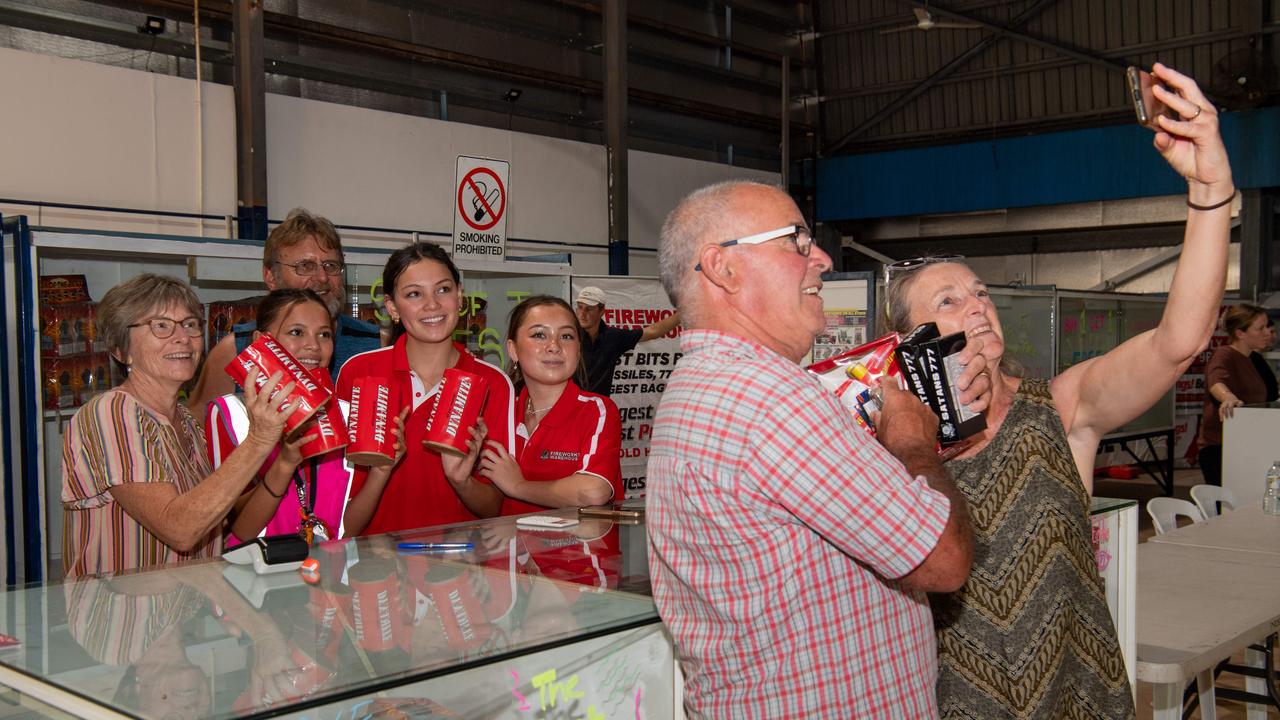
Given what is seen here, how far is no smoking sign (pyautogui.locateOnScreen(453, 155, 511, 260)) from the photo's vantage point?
5906 mm

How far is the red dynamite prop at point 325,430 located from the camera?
2180mm

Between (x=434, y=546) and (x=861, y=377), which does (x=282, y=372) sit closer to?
(x=434, y=546)

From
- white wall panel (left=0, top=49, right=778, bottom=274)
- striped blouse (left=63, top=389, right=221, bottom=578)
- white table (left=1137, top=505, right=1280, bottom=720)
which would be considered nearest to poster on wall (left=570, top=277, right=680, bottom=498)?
white wall panel (left=0, top=49, right=778, bottom=274)

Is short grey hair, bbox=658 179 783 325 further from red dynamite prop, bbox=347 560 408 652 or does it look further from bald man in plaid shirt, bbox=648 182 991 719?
red dynamite prop, bbox=347 560 408 652

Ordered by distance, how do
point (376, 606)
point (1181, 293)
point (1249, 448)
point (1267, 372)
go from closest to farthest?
point (376, 606), point (1181, 293), point (1249, 448), point (1267, 372)

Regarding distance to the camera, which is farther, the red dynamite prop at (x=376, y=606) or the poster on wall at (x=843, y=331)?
the poster on wall at (x=843, y=331)

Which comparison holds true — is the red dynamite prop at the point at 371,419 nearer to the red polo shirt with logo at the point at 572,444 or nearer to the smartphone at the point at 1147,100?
the red polo shirt with logo at the point at 572,444

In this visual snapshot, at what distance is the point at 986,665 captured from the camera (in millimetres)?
1688

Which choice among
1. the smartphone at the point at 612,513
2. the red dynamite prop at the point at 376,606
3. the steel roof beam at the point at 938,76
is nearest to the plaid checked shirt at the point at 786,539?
the red dynamite prop at the point at 376,606

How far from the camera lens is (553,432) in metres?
2.84

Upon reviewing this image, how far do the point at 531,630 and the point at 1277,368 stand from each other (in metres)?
11.7

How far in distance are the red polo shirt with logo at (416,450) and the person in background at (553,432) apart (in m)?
0.11

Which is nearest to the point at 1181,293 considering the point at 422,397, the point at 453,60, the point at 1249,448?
the point at 422,397

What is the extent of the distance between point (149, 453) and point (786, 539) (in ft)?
4.73
